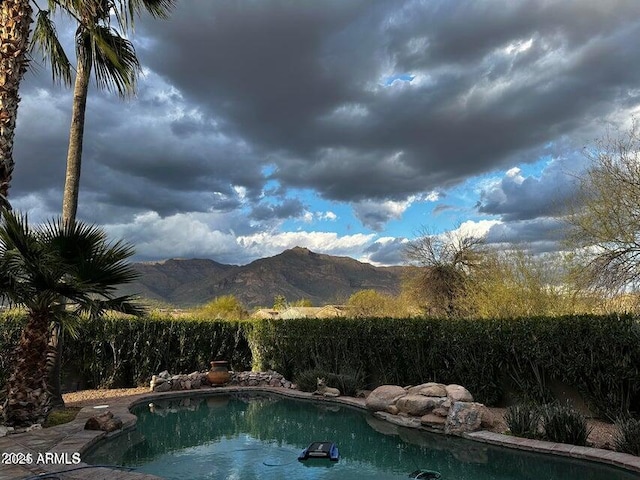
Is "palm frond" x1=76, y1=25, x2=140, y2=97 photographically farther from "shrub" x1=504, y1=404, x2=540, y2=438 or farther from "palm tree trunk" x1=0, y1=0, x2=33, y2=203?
"shrub" x1=504, y1=404, x2=540, y2=438

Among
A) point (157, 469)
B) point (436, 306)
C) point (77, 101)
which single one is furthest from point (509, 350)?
point (436, 306)

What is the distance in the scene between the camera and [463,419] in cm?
759

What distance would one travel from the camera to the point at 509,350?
888cm

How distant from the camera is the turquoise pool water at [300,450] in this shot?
5648 mm

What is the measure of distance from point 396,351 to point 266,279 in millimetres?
71723

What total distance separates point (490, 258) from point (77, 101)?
1781 centimetres

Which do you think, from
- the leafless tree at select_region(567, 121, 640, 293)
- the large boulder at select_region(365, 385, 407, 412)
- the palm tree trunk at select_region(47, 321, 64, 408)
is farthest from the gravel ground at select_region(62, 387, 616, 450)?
the leafless tree at select_region(567, 121, 640, 293)

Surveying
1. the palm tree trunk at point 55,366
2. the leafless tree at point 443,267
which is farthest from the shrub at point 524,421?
the leafless tree at point 443,267

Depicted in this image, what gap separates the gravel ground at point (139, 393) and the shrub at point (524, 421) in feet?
1.21

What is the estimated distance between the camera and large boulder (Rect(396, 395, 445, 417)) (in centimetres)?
829

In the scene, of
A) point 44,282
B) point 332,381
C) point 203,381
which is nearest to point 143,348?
point 203,381

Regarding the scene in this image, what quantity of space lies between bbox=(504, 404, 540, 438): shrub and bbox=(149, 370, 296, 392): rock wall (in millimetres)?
6652

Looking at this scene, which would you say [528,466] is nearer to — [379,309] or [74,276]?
[74,276]

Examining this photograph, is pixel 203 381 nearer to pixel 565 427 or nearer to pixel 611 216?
pixel 565 427
